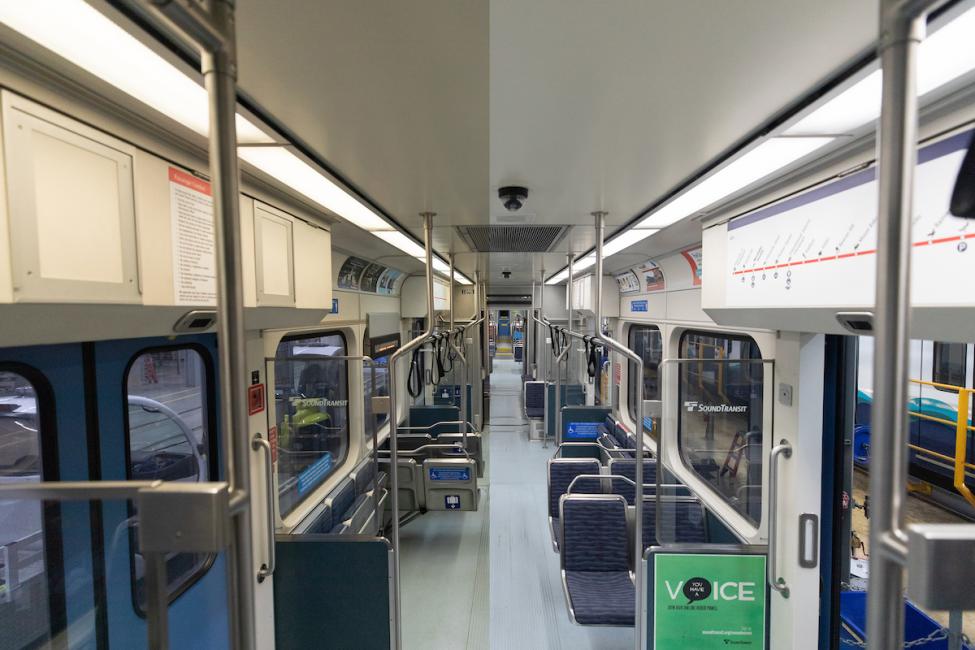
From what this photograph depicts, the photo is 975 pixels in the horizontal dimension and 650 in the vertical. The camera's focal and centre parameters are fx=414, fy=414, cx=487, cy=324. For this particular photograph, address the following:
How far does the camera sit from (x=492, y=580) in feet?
12.7

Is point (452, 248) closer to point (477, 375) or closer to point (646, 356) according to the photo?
point (646, 356)

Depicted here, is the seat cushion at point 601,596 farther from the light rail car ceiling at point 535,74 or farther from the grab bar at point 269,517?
the light rail car ceiling at point 535,74

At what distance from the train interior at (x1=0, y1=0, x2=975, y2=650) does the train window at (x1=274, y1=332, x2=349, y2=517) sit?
0.18 feet

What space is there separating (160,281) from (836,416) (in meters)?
3.28

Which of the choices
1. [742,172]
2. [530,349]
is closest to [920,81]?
[742,172]

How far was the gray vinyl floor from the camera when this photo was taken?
10.5ft

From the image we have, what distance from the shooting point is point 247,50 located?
94 cm

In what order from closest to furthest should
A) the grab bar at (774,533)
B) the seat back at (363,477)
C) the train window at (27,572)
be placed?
the train window at (27,572)
the grab bar at (774,533)
the seat back at (363,477)

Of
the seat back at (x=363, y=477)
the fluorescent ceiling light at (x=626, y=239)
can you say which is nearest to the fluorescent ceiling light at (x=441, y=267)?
the fluorescent ceiling light at (x=626, y=239)

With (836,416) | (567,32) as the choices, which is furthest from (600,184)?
(836,416)

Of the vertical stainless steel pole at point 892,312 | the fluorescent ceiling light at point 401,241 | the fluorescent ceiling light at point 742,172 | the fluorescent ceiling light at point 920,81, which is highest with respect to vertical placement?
the fluorescent ceiling light at point 401,241

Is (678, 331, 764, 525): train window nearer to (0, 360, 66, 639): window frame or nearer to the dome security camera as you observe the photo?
the dome security camera

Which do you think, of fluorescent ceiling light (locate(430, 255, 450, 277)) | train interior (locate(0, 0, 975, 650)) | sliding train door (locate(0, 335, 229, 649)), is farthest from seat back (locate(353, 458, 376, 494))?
fluorescent ceiling light (locate(430, 255, 450, 277))

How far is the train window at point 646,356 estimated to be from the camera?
5.55 m
